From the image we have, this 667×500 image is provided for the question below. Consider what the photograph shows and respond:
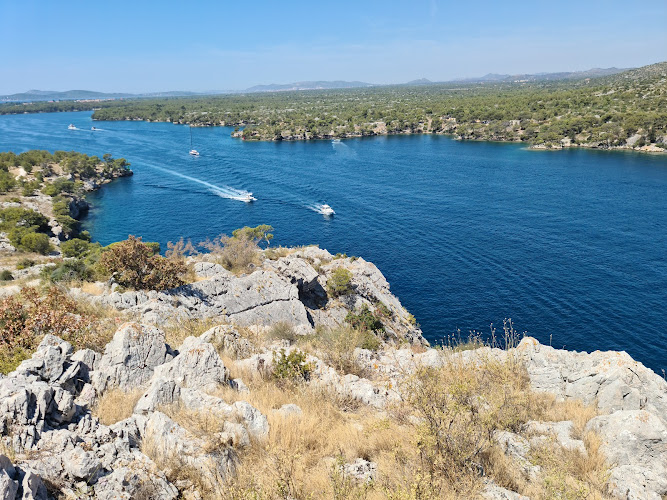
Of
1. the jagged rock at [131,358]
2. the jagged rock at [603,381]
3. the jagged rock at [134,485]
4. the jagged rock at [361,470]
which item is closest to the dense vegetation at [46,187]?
the jagged rock at [131,358]

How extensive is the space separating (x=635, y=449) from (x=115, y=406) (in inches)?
386

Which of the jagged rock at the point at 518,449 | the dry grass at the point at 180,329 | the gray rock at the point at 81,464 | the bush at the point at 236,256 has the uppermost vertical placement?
the gray rock at the point at 81,464

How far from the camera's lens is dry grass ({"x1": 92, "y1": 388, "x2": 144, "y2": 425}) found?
7.39 m

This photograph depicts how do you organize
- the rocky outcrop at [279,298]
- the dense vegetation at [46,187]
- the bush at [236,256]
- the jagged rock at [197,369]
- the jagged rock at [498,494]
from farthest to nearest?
the dense vegetation at [46,187] → the bush at [236,256] → the rocky outcrop at [279,298] → the jagged rock at [197,369] → the jagged rock at [498,494]

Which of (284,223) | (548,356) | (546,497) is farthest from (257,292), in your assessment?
(284,223)

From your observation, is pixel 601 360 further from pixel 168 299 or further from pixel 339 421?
pixel 168 299

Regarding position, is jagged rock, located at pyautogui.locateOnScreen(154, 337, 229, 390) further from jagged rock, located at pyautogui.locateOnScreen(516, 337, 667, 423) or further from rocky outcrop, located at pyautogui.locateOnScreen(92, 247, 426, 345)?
jagged rock, located at pyautogui.locateOnScreen(516, 337, 667, 423)

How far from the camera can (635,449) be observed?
7.74 metres

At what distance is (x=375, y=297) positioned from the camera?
31.0 metres

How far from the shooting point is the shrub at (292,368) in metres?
10.1

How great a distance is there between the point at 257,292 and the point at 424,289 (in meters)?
22.9

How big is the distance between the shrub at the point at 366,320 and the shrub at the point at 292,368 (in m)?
15.2

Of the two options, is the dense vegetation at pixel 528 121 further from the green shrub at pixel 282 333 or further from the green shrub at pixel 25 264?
the green shrub at pixel 282 333

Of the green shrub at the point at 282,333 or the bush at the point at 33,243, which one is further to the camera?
the bush at the point at 33,243
